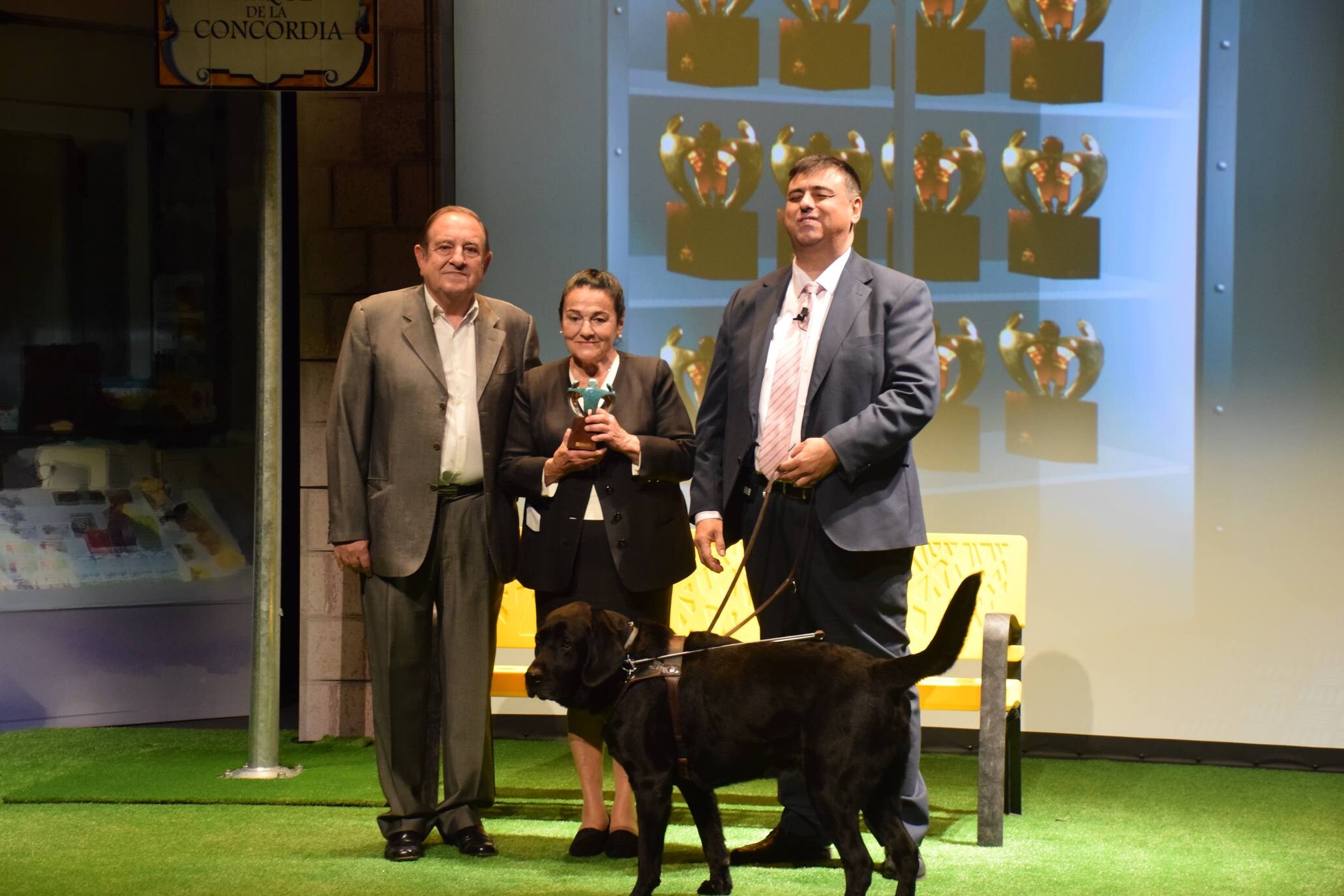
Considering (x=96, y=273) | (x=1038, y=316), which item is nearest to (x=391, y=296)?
(x=1038, y=316)

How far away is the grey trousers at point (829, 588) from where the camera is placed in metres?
3.76

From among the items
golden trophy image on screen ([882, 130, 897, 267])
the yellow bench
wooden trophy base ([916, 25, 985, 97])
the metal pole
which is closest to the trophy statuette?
the yellow bench

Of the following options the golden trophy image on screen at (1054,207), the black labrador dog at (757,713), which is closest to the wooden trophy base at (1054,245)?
the golden trophy image on screen at (1054,207)

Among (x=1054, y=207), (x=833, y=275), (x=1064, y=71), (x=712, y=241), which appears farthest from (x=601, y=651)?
(x=1064, y=71)

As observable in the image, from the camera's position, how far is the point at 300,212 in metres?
5.89

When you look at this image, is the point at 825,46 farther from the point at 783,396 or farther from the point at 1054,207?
the point at 783,396

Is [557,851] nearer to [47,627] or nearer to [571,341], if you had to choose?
[571,341]

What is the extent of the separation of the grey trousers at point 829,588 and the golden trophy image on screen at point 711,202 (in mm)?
2081

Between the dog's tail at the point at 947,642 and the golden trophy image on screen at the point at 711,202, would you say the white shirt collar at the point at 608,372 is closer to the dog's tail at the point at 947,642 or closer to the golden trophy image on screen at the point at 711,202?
the dog's tail at the point at 947,642

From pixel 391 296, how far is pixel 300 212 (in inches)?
73.5

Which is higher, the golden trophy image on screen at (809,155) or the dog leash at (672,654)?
the golden trophy image on screen at (809,155)

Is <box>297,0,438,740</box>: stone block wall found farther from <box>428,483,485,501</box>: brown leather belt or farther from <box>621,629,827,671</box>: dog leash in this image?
<box>621,629,827,671</box>: dog leash

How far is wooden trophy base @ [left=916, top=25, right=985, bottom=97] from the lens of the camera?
5.60m

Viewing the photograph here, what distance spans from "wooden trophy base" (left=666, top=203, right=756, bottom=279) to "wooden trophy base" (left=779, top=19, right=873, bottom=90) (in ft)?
1.75
